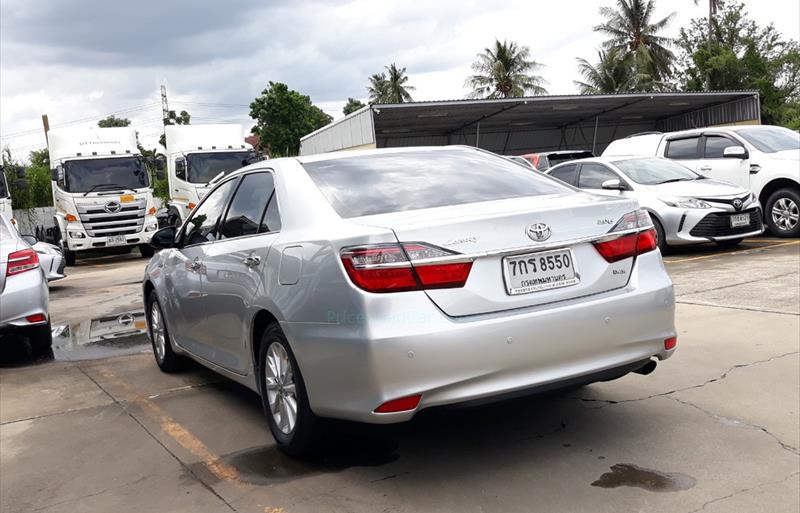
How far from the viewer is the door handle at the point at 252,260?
4.27 m

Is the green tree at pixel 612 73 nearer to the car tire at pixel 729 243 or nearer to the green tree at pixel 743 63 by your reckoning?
the green tree at pixel 743 63

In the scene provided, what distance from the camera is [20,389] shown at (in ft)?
20.6

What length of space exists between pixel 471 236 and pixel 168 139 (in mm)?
18705

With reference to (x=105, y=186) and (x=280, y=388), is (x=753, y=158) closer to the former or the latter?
(x=280, y=388)

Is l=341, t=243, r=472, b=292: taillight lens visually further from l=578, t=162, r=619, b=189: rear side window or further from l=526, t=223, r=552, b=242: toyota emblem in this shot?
l=578, t=162, r=619, b=189: rear side window

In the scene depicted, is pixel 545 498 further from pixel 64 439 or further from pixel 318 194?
pixel 64 439

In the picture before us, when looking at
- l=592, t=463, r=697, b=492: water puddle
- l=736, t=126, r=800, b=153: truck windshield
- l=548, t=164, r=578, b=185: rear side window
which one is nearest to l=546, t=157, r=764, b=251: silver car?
l=548, t=164, r=578, b=185: rear side window

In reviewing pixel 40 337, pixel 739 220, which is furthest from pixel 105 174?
pixel 739 220

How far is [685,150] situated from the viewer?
13.8 m

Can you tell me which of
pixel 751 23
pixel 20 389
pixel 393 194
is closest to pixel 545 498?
pixel 393 194

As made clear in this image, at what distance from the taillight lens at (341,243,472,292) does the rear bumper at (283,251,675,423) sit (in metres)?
→ 0.07

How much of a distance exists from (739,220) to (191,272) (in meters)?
8.34

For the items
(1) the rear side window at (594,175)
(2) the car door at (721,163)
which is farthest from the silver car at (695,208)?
(2) the car door at (721,163)

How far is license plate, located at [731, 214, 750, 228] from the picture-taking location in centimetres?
1104
